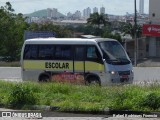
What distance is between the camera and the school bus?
21.1 meters

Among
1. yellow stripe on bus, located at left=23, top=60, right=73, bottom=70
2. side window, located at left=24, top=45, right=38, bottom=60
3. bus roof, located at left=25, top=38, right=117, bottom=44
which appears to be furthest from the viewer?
side window, located at left=24, top=45, right=38, bottom=60

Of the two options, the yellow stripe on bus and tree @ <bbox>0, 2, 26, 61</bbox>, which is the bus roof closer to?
the yellow stripe on bus

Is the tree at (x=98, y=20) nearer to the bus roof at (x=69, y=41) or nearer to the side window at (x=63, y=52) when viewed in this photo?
the bus roof at (x=69, y=41)

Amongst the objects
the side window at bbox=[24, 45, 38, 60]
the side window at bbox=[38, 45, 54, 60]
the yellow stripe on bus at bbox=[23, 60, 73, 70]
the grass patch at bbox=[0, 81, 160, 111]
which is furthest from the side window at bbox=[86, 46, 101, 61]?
the grass patch at bbox=[0, 81, 160, 111]

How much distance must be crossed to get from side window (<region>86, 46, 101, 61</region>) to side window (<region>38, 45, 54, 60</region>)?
7.68 ft

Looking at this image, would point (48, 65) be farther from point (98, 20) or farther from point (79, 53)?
point (98, 20)

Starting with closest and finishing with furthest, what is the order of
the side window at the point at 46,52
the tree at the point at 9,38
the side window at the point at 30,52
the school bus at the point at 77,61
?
the school bus at the point at 77,61
the side window at the point at 46,52
the side window at the point at 30,52
the tree at the point at 9,38

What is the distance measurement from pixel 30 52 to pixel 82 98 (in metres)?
10.4

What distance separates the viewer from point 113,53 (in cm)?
2142

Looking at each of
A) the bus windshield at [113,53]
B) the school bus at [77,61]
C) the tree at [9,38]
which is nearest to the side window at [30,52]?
the school bus at [77,61]

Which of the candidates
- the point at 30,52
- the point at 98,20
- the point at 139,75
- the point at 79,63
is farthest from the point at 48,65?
the point at 98,20

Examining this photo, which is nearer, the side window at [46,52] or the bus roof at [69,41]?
the bus roof at [69,41]

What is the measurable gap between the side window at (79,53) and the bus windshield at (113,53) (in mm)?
1037

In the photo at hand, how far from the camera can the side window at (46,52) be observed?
23.2 m
